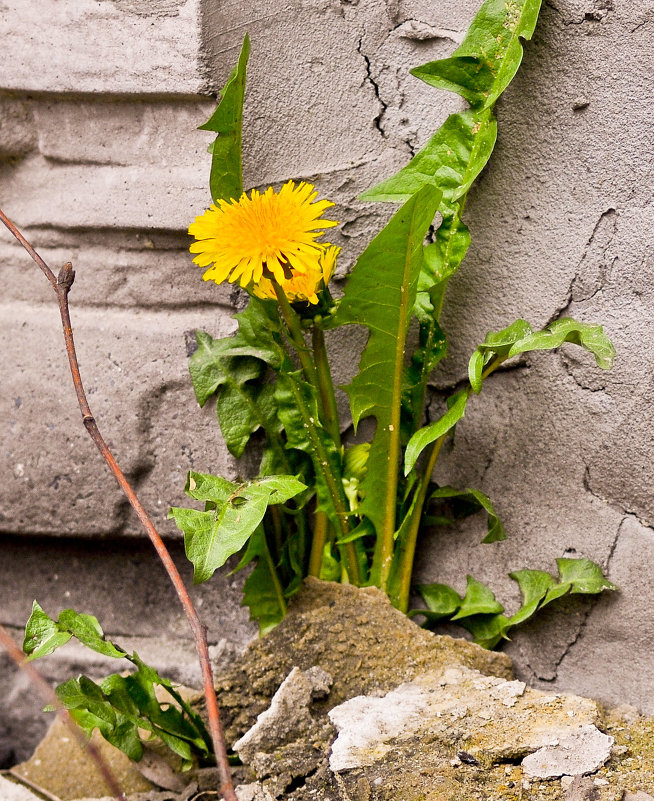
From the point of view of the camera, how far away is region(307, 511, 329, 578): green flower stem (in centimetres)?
116

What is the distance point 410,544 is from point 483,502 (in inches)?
5.4

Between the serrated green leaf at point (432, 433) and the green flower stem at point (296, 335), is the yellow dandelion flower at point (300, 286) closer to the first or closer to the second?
the green flower stem at point (296, 335)

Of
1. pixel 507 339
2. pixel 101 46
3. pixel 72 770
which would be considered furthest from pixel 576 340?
pixel 72 770

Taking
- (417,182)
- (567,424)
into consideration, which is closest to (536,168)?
(417,182)

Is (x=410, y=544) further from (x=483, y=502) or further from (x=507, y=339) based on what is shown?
(x=507, y=339)

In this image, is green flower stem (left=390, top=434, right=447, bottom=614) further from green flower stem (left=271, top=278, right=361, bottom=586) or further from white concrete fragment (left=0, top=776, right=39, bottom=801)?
white concrete fragment (left=0, top=776, right=39, bottom=801)

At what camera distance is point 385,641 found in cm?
106

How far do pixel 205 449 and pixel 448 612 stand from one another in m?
0.46

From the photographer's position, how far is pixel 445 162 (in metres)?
1.06

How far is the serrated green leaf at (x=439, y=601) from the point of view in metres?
1.17

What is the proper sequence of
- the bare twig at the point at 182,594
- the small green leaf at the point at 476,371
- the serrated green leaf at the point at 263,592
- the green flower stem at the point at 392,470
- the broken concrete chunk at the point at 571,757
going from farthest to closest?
the serrated green leaf at the point at 263,592
the green flower stem at the point at 392,470
the small green leaf at the point at 476,371
the broken concrete chunk at the point at 571,757
the bare twig at the point at 182,594

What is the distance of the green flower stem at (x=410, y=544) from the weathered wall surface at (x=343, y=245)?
7cm

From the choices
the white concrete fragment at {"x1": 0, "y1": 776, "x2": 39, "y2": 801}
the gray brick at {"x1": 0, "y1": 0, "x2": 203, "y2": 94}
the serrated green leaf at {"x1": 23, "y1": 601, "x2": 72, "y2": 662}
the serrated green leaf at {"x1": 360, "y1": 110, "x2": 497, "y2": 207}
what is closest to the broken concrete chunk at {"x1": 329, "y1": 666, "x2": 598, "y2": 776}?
the serrated green leaf at {"x1": 23, "y1": 601, "x2": 72, "y2": 662}

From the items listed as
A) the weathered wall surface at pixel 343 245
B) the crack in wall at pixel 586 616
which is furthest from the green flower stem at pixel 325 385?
the crack in wall at pixel 586 616
